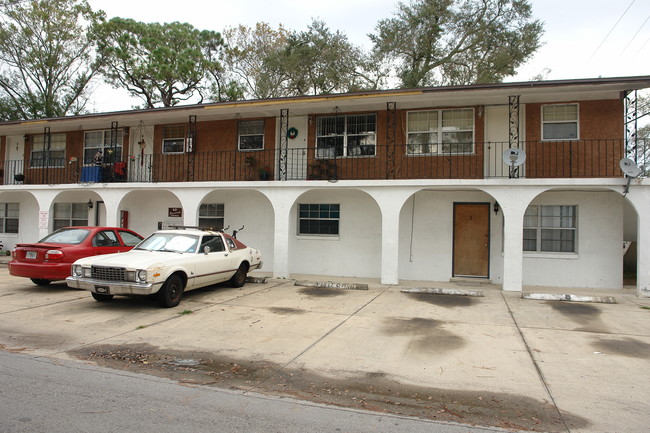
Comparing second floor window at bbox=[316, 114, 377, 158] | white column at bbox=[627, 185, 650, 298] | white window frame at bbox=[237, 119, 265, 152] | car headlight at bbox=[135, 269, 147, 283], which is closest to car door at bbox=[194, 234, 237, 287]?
car headlight at bbox=[135, 269, 147, 283]

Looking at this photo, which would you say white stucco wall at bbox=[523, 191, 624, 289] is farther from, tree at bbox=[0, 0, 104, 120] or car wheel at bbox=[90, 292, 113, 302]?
tree at bbox=[0, 0, 104, 120]

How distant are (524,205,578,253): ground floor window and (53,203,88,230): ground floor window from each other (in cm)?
1671

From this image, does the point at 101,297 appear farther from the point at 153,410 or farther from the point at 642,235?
the point at 642,235

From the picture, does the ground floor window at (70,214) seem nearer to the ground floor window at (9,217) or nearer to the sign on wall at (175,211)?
the ground floor window at (9,217)

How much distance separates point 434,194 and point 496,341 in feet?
23.4

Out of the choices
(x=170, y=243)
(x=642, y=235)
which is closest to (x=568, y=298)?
(x=642, y=235)

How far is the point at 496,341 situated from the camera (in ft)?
21.7

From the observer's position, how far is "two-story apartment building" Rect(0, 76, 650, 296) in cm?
1162

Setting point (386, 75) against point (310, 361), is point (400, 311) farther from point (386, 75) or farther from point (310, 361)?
point (386, 75)

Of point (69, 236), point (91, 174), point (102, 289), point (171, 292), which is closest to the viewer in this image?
point (102, 289)

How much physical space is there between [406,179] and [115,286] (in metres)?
8.04

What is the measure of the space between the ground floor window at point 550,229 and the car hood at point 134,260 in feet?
32.4

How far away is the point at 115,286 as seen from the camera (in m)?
7.93

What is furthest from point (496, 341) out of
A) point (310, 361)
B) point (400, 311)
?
point (310, 361)
